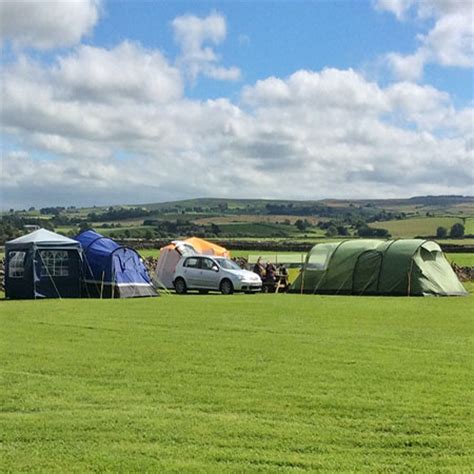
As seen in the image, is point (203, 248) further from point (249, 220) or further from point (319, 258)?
point (249, 220)

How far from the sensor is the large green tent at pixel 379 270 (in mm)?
27000

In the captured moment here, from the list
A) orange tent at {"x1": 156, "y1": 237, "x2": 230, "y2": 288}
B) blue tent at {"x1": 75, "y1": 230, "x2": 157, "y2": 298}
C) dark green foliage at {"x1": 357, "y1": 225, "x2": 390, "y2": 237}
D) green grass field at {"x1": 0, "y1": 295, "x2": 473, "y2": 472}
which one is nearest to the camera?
green grass field at {"x1": 0, "y1": 295, "x2": 473, "y2": 472}

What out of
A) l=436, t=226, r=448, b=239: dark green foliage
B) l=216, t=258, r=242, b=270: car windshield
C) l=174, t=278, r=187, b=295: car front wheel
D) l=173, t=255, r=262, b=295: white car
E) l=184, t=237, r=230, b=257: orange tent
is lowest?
l=174, t=278, r=187, b=295: car front wheel

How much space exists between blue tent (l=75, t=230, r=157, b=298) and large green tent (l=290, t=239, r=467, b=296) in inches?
258

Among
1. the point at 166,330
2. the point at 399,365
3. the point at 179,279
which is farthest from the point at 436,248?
the point at 399,365

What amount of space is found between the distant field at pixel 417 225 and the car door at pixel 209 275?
3943 centimetres

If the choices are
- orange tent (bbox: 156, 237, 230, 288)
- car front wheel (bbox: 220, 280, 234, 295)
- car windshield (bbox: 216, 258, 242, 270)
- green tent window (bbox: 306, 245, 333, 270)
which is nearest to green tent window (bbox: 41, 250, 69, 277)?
car front wheel (bbox: 220, 280, 234, 295)

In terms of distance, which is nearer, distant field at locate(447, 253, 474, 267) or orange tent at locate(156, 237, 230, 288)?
orange tent at locate(156, 237, 230, 288)

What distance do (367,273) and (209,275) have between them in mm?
6286

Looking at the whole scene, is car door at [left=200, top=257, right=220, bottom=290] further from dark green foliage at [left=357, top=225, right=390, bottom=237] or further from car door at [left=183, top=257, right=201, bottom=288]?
dark green foliage at [left=357, top=225, right=390, bottom=237]

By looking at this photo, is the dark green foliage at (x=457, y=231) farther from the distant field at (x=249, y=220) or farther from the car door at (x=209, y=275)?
the car door at (x=209, y=275)

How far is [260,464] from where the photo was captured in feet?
19.9

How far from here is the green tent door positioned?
90.9 ft

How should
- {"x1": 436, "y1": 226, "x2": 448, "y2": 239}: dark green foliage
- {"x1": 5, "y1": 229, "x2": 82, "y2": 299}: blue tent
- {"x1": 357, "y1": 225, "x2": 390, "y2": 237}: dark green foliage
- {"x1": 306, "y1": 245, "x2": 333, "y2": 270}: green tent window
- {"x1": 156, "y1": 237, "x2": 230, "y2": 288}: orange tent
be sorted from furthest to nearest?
{"x1": 357, "y1": 225, "x2": 390, "y2": 237}: dark green foliage
{"x1": 436, "y1": 226, "x2": 448, "y2": 239}: dark green foliage
{"x1": 156, "y1": 237, "x2": 230, "y2": 288}: orange tent
{"x1": 306, "y1": 245, "x2": 333, "y2": 270}: green tent window
{"x1": 5, "y1": 229, "x2": 82, "y2": 299}: blue tent
